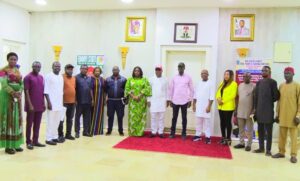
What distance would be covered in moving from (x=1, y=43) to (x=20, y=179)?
424 cm

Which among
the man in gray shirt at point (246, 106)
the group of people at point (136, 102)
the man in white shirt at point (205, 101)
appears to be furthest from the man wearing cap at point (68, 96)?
the man in gray shirt at point (246, 106)

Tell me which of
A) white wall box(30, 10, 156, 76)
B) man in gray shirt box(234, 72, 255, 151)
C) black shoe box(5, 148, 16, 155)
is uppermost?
white wall box(30, 10, 156, 76)

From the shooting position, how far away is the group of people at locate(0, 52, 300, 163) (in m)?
4.54

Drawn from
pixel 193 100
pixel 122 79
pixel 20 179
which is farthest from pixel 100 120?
pixel 20 179

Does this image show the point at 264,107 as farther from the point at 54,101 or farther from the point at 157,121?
the point at 54,101

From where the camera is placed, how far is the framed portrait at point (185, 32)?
6.68 m

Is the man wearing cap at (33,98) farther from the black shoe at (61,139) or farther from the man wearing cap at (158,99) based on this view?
the man wearing cap at (158,99)

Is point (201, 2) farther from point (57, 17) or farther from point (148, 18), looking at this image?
point (57, 17)

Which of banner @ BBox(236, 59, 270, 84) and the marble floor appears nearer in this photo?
the marble floor

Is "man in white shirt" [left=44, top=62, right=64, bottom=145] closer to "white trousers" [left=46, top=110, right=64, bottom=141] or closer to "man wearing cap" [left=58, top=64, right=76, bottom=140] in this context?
"white trousers" [left=46, top=110, right=64, bottom=141]

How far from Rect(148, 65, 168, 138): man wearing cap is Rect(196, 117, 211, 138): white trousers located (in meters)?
0.71

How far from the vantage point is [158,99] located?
20.2 feet

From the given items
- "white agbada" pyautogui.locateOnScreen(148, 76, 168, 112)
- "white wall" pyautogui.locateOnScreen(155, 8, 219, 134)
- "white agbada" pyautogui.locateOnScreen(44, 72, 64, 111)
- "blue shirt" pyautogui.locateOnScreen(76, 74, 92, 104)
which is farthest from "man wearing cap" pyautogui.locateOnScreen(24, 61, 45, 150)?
"white wall" pyautogui.locateOnScreen(155, 8, 219, 134)

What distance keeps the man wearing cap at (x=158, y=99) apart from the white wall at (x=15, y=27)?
11.0 ft
